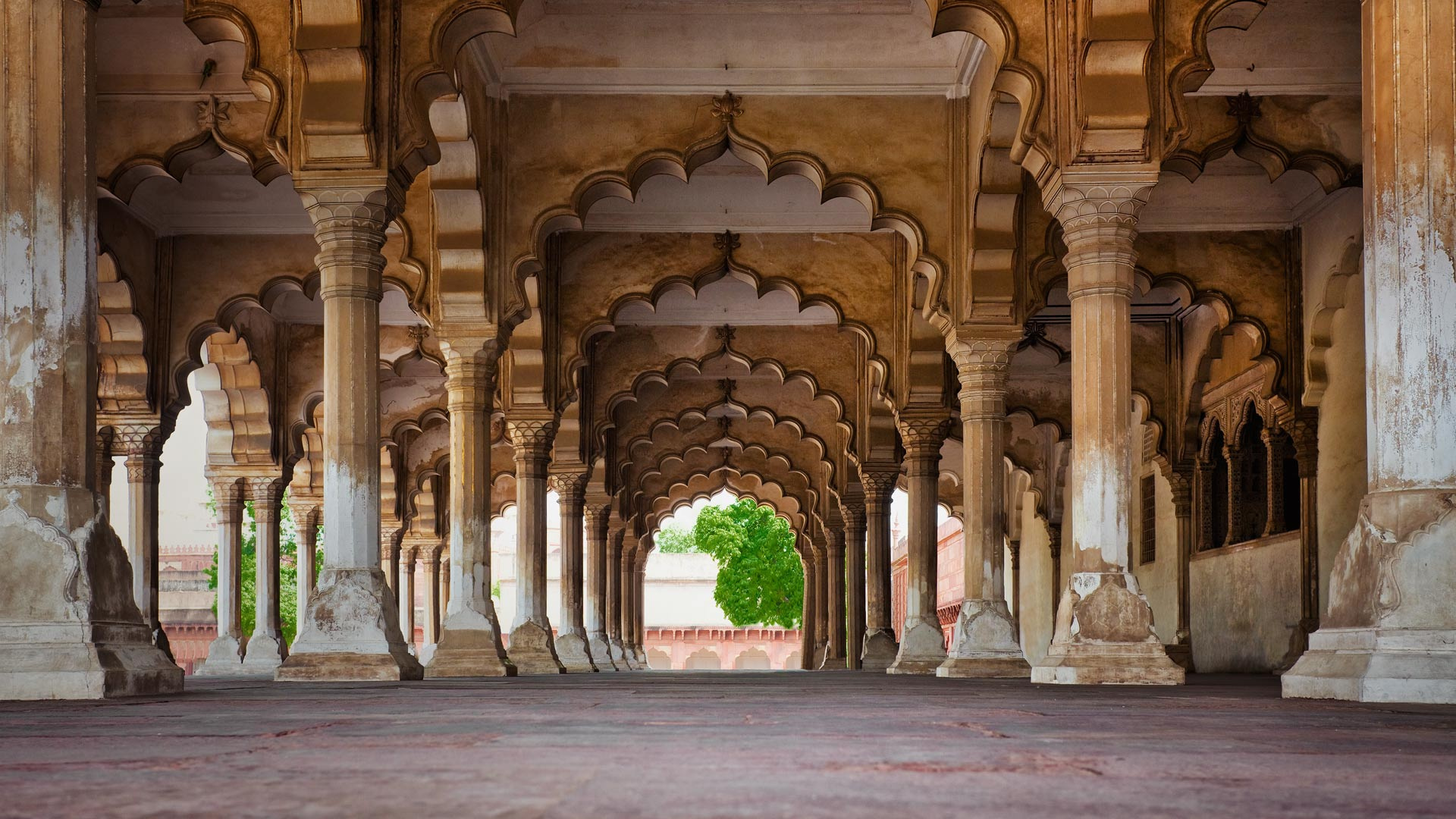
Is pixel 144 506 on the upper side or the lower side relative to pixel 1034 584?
upper

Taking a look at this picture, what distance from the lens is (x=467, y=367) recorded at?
13.6 meters

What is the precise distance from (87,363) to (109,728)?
263 cm

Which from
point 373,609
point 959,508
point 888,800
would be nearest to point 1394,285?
point 888,800

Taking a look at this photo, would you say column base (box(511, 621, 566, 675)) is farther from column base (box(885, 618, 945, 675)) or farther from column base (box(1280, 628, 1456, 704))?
column base (box(1280, 628, 1456, 704))

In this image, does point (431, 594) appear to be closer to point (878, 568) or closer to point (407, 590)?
point (407, 590)

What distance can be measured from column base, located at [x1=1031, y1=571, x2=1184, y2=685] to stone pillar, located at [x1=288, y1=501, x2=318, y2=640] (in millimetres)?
17072

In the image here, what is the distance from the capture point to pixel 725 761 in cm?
310

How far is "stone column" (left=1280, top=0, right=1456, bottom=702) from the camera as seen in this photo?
222 inches

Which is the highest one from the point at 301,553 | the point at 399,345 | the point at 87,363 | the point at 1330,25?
the point at 1330,25

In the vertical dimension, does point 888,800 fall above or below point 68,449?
below

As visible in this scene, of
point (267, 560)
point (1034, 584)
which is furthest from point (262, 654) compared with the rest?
point (1034, 584)

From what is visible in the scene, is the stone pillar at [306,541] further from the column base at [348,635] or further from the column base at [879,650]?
the column base at [348,635]

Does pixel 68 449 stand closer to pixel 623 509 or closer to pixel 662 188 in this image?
pixel 662 188

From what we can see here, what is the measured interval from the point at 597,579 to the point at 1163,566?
8918mm
